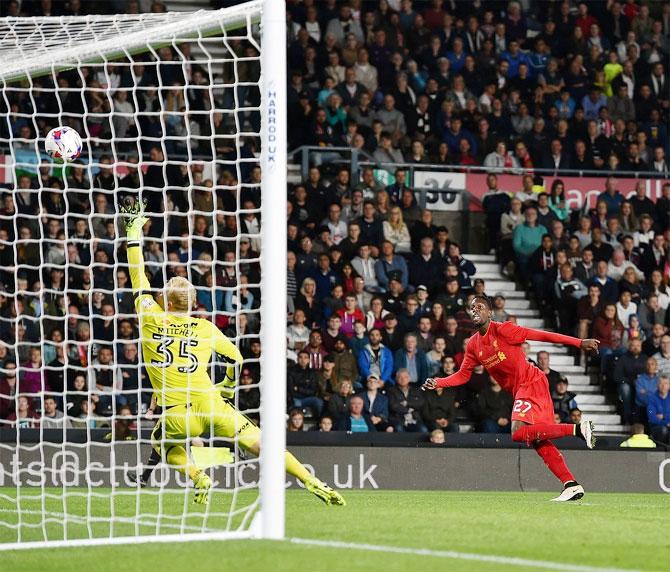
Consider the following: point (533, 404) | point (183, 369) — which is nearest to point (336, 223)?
point (533, 404)

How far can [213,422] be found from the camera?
10055 mm

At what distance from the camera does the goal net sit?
8094mm

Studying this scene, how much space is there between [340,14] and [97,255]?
8.16 metres

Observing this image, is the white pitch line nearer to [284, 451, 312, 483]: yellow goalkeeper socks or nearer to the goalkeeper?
[284, 451, 312, 483]: yellow goalkeeper socks

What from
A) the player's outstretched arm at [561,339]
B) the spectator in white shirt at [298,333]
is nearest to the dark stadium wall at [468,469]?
the spectator in white shirt at [298,333]

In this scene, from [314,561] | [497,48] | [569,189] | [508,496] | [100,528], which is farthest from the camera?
[497,48]

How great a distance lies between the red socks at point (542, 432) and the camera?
1224cm

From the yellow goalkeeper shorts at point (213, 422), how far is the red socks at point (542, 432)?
3215 mm

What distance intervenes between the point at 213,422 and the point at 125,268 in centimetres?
695

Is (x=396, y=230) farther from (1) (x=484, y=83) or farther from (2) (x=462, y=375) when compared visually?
(2) (x=462, y=375)

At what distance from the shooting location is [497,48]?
23.1m

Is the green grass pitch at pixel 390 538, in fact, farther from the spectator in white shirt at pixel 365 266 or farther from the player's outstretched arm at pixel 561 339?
the spectator in white shirt at pixel 365 266

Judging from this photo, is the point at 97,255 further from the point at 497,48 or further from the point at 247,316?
the point at 497,48

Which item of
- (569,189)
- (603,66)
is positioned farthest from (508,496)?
(603,66)
